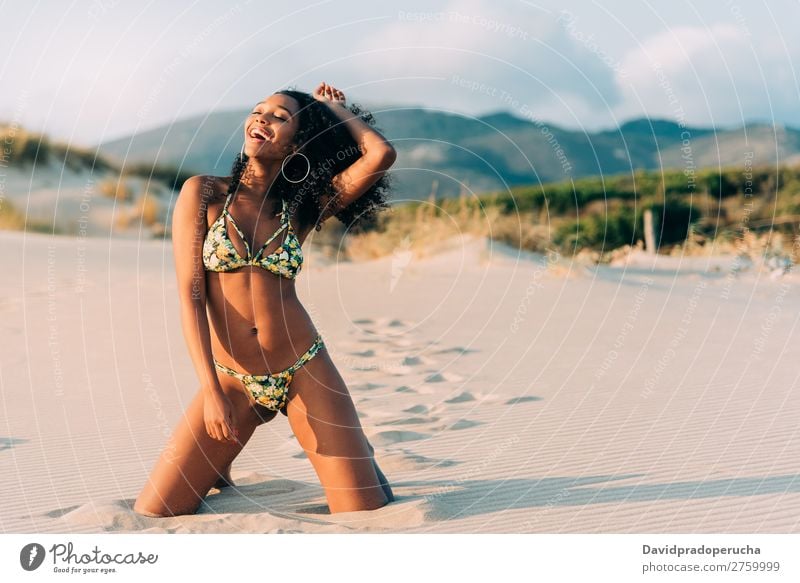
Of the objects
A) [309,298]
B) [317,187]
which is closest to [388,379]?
[317,187]

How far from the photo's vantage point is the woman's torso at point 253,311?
206 inches

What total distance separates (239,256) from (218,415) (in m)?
0.79

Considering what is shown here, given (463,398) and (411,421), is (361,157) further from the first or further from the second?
(463,398)

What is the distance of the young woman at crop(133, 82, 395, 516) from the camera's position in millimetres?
5152

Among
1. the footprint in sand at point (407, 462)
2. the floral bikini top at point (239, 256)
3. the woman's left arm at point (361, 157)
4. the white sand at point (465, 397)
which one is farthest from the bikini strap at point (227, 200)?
the footprint in sand at point (407, 462)


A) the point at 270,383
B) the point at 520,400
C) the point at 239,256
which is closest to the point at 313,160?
the point at 239,256

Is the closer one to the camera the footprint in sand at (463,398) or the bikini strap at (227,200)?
the bikini strap at (227,200)

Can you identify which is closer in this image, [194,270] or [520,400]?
[194,270]

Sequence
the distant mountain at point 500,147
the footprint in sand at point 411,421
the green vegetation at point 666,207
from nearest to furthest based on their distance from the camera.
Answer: the footprint in sand at point 411,421, the green vegetation at point 666,207, the distant mountain at point 500,147

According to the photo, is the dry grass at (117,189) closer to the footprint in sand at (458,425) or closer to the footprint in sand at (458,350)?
the footprint in sand at (458,350)

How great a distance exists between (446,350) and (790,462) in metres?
4.75

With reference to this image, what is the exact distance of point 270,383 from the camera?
5.25m

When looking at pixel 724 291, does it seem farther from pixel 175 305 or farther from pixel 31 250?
pixel 31 250

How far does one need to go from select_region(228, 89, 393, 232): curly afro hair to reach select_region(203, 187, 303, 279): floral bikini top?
0.12 m
